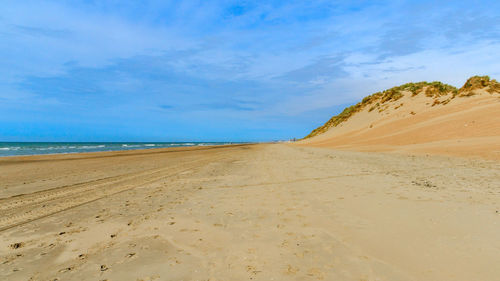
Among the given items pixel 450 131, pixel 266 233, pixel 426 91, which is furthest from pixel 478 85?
pixel 266 233

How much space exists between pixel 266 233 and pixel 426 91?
136 feet

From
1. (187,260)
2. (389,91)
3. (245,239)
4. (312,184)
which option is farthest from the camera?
(389,91)

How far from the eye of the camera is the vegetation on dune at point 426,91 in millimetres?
25219

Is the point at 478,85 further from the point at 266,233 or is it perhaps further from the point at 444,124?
the point at 266,233

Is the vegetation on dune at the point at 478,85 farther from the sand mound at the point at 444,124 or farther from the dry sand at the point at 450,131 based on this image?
the dry sand at the point at 450,131

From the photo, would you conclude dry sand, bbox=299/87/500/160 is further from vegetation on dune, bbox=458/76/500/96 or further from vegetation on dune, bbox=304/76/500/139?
vegetation on dune, bbox=304/76/500/139

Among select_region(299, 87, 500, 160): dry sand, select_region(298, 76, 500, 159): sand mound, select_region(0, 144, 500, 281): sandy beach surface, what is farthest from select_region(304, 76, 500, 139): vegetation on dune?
select_region(0, 144, 500, 281): sandy beach surface

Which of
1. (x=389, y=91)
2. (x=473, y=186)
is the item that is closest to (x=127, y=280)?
(x=473, y=186)

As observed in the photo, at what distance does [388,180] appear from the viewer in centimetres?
796

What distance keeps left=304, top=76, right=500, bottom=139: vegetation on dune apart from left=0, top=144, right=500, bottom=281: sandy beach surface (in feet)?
81.5

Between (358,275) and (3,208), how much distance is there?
8.80m

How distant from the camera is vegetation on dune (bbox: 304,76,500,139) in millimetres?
25219

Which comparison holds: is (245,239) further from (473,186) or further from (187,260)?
(473,186)

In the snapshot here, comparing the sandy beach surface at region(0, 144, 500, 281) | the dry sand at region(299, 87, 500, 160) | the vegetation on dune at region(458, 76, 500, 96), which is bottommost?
the sandy beach surface at region(0, 144, 500, 281)
